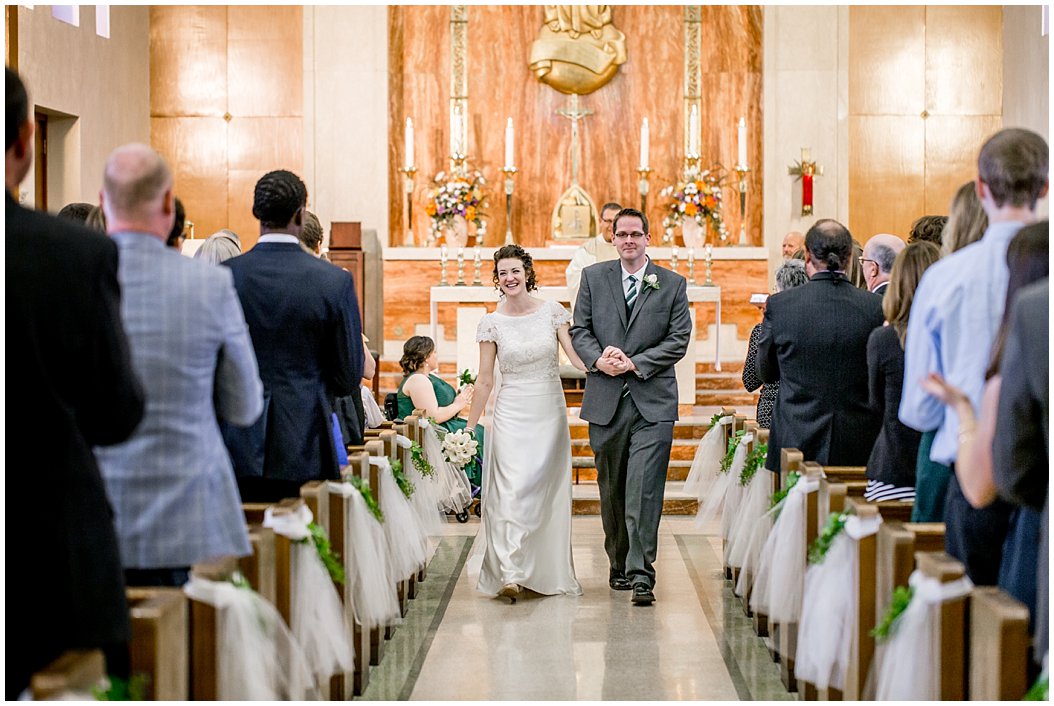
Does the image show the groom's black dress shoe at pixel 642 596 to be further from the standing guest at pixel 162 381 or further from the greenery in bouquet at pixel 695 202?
the greenery in bouquet at pixel 695 202

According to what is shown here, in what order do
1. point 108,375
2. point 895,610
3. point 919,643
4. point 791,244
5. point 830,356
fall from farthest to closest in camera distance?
1. point 791,244
2. point 830,356
3. point 895,610
4. point 919,643
5. point 108,375

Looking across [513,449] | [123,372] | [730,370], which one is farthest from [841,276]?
[730,370]

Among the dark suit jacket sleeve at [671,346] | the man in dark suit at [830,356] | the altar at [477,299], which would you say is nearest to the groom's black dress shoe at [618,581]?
the dark suit jacket sleeve at [671,346]

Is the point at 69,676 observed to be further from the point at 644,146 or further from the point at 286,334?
the point at 644,146

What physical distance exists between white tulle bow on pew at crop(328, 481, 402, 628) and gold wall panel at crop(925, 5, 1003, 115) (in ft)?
35.7

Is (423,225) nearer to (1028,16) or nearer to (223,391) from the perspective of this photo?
(1028,16)

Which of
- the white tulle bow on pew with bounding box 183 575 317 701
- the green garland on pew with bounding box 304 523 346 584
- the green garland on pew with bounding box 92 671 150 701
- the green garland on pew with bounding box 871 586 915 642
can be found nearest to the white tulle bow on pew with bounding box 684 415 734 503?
the green garland on pew with bounding box 304 523 346 584

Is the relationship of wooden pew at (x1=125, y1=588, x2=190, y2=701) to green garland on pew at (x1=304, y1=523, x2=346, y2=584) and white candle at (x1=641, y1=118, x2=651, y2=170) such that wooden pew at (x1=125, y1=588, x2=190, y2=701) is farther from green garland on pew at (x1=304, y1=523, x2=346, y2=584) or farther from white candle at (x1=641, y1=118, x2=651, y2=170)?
white candle at (x1=641, y1=118, x2=651, y2=170)

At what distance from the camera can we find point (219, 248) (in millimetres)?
5781

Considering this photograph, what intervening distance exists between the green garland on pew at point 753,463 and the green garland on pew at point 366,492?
6.11ft

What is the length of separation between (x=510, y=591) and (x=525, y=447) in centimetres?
73

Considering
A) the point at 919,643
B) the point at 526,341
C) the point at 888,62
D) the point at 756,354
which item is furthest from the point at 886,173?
the point at 919,643

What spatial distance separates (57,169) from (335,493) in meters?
8.42

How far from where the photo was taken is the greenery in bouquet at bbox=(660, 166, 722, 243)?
13062mm
